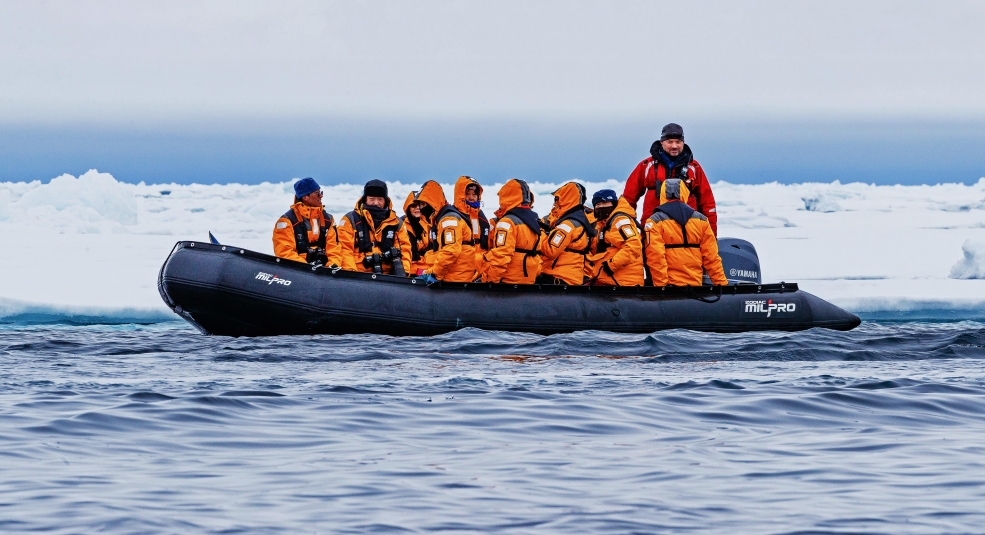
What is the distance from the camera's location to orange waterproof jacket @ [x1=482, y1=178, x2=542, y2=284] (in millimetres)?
11336

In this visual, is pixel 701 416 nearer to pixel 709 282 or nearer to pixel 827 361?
pixel 827 361

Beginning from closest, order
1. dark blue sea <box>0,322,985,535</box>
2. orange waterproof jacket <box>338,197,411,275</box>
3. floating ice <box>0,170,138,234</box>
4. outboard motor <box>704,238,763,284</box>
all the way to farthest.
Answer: dark blue sea <box>0,322,985,535</box>, orange waterproof jacket <box>338,197,411,275</box>, outboard motor <box>704,238,763,284</box>, floating ice <box>0,170,138,234</box>

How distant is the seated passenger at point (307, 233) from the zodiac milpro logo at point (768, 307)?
4063 millimetres

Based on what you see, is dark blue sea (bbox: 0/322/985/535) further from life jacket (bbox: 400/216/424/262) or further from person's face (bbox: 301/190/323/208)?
life jacket (bbox: 400/216/424/262)

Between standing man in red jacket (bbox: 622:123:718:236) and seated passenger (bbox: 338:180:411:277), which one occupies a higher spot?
standing man in red jacket (bbox: 622:123:718:236)

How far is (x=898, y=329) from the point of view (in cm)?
1266

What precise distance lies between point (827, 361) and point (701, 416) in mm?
3148

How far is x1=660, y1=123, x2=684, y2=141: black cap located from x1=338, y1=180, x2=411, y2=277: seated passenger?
9.34 feet

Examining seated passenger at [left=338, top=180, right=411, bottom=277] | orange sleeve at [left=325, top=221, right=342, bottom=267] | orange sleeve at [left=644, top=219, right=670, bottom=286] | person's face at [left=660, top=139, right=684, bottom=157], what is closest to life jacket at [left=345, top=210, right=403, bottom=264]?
seated passenger at [left=338, top=180, right=411, bottom=277]

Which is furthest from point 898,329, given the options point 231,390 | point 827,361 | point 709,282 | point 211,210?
point 211,210

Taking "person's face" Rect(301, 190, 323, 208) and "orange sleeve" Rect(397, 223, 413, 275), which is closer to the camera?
"person's face" Rect(301, 190, 323, 208)

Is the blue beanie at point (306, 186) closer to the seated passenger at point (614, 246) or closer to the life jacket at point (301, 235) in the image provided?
the life jacket at point (301, 235)

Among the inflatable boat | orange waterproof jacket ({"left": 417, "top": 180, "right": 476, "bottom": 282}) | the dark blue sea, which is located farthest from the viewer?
orange waterproof jacket ({"left": 417, "top": 180, "right": 476, "bottom": 282})

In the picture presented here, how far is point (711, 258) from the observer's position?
1177 cm
